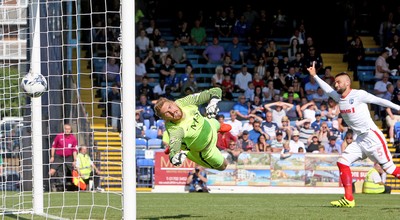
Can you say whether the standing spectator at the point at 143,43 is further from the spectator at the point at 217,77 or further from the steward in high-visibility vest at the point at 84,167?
the steward in high-visibility vest at the point at 84,167

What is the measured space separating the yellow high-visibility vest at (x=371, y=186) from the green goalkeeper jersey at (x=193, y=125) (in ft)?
37.3

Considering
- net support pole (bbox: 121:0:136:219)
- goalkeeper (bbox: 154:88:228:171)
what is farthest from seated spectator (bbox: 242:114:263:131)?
net support pole (bbox: 121:0:136:219)

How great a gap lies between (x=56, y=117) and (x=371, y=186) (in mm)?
8065

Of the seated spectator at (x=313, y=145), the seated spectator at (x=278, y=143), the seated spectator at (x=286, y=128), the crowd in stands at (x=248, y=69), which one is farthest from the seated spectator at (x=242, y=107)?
the seated spectator at (x=313, y=145)

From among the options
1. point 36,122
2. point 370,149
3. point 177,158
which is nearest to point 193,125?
point 177,158

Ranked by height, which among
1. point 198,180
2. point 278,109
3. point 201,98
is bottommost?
point 198,180

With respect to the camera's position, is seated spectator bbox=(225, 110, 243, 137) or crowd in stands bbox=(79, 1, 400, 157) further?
crowd in stands bbox=(79, 1, 400, 157)

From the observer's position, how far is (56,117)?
73.2 feet

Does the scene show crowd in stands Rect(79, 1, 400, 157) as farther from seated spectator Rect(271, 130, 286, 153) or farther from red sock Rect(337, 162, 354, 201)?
red sock Rect(337, 162, 354, 201)

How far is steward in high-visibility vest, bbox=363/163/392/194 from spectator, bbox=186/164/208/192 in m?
4.06

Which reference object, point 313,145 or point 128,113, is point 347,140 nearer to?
point 313,145

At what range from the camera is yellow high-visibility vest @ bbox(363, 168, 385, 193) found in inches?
903

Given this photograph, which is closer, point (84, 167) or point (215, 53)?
point (84, 167)

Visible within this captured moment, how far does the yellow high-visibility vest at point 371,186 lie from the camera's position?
75.3 feet
